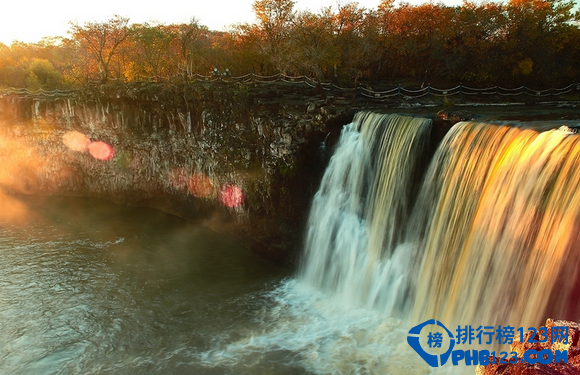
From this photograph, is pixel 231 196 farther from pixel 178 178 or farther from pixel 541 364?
pixel 541 364

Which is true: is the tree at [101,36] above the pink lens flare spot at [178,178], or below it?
above

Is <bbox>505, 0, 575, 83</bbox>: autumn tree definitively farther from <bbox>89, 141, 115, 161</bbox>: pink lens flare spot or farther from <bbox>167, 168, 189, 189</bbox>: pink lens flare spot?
<bbox>89, 141, 115, 161</bbox>: pink lens flare spot

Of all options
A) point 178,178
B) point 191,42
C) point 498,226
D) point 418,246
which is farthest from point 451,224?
point 191,42

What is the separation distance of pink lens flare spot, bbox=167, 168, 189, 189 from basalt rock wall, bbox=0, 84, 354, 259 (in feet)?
0.23

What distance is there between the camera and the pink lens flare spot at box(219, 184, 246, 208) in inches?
918

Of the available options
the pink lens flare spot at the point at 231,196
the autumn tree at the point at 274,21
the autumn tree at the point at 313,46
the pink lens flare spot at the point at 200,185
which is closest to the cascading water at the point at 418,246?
the pink lens flare spot at the point at 231,196

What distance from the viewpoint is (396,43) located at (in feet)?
95.1

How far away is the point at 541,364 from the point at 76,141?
3322 cm

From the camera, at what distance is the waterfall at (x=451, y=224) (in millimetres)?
9750

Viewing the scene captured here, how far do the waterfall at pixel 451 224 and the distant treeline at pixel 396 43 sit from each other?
27.0 ft

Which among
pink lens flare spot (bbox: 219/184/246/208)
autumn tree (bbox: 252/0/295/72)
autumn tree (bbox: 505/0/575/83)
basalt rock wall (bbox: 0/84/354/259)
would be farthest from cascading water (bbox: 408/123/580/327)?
autumn tree (bbox: 252/0/295/72)

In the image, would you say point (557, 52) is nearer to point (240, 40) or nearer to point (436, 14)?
point (436, 14)

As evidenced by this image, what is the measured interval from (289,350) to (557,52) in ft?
80.6

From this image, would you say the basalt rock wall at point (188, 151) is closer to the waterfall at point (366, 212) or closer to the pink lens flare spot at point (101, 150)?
the pink lens flare spot at point (101, 150)
